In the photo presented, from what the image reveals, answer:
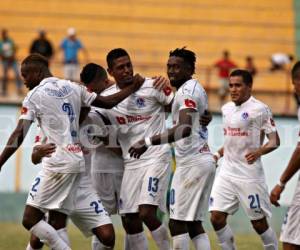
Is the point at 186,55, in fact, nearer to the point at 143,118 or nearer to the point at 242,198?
the point at 143,118

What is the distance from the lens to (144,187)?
1067cm

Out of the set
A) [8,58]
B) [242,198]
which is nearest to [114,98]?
[242,198]

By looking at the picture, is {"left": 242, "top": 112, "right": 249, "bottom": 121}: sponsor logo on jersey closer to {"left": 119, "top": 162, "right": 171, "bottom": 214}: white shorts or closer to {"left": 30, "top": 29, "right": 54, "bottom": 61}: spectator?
{"left": 119, "top": 162, "right": 171, "bottom": 214}: white shorts

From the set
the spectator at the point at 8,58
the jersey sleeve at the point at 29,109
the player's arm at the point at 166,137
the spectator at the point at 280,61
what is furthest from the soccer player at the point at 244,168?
the spectator at the point at 280,61

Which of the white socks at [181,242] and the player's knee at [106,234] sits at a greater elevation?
the player's knee at [106,234]

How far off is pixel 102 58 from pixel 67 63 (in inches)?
138

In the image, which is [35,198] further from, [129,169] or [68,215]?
[129,169]

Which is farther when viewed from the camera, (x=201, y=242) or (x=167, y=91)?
(x=167, y=91)

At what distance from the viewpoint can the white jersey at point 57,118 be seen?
993 cm

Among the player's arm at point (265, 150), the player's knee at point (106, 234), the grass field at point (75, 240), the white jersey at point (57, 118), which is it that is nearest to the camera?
the white jersey at point (57, 118)

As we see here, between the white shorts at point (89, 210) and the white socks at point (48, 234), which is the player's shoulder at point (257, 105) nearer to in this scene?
the white shorts at point (89, 210)

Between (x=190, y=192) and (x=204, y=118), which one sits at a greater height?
(x=204, y=118)

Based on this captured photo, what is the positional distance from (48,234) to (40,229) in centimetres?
10

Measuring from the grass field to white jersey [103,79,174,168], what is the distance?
264 cm
